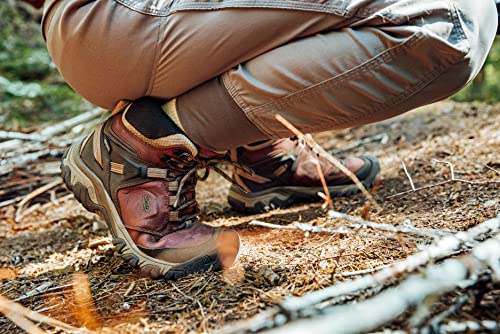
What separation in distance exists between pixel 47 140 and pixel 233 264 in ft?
5.57

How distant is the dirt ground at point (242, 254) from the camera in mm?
1076

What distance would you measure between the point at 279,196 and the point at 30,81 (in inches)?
126

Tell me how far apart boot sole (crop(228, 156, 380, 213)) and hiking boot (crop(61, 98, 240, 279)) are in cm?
44

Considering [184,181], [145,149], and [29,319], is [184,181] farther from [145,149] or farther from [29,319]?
[29,319]

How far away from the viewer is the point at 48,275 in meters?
1.45

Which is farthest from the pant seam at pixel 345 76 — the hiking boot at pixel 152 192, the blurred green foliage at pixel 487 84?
the blurred green foliage at pixel 487 84

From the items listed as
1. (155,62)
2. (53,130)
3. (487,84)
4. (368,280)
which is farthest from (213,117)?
(487,84)

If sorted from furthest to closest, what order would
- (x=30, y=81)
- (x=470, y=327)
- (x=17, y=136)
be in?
1. (x=30, y=81)
2. (x=17, y=136)
3. (x=470, y=327)

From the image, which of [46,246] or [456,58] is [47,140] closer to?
[46,246]

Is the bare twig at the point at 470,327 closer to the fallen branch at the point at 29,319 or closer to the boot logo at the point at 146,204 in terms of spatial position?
the fallen branch at the point at 29,319

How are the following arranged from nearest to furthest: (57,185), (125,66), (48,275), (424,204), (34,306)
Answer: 1. (34,306)
2. (125,66)
3. (48,275)
4. (424,204)
5. (57,185)

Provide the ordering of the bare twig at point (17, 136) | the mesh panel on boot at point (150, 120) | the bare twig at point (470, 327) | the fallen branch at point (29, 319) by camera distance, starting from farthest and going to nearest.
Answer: the bare twig at point (17, 136) → the mesh panel on boot at point (150, 120) → the fallen branch at point (29, 319) → the bare twig at point (470, 327)

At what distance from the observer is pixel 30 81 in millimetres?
4301

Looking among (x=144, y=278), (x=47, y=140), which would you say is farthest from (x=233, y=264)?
(x=47, y=140)
